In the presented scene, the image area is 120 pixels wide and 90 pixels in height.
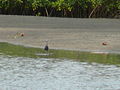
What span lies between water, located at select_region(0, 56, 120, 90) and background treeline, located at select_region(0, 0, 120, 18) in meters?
20.3

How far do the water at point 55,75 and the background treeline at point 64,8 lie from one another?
20253 mm

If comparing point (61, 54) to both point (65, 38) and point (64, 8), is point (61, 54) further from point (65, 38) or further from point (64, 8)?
point (64, 8)

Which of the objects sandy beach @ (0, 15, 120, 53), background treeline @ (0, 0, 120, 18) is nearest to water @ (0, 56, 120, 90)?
sandy beach @ (0, 15, 120, 53)

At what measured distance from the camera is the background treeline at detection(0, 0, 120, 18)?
108 feet

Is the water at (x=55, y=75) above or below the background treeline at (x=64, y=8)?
above

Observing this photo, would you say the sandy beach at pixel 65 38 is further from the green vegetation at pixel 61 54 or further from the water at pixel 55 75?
the water at pixel 55 75

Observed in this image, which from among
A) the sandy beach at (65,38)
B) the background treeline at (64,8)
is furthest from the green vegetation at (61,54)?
the background treeline at (64,8)


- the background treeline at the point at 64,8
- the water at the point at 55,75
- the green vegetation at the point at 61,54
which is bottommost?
the background treeline at the point at 64,8

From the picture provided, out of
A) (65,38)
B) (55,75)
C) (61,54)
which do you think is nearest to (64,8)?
(65,38)

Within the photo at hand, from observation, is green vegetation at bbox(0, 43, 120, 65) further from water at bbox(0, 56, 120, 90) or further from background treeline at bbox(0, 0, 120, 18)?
background treeline at bbox(0, 0, 120, 18)

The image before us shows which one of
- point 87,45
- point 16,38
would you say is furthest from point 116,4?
point 87,45

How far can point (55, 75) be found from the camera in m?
10.5

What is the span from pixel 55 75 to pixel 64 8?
23.3 meters

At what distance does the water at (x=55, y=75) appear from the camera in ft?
30.6
